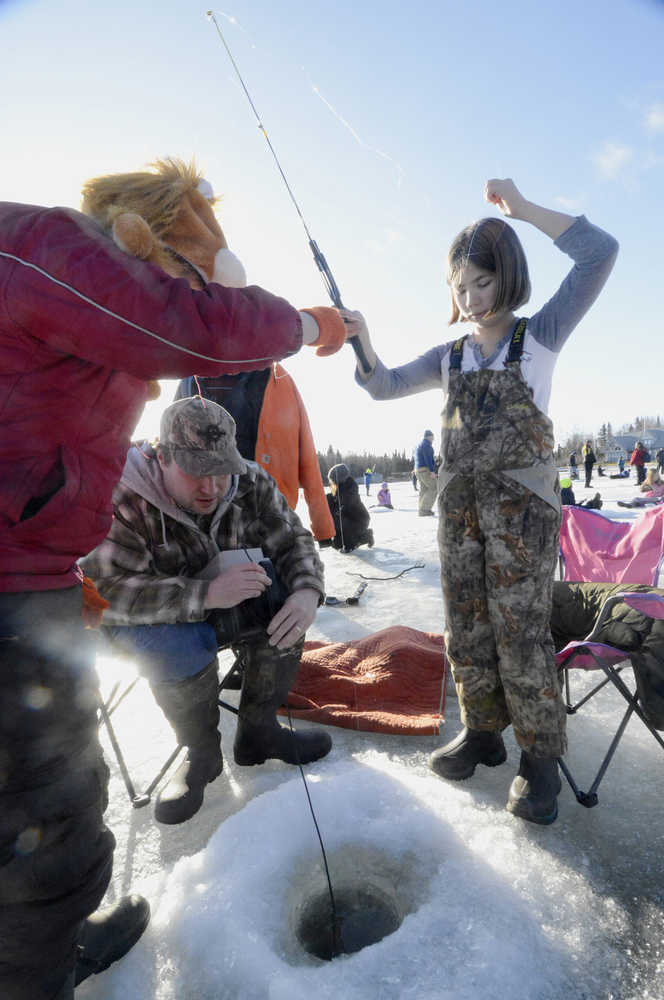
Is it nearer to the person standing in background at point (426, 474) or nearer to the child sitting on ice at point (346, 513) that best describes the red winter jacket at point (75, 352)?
the child sitting on ice at point (346, 513)

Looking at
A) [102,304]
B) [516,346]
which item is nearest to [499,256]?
[516,346]

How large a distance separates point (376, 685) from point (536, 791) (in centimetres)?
104

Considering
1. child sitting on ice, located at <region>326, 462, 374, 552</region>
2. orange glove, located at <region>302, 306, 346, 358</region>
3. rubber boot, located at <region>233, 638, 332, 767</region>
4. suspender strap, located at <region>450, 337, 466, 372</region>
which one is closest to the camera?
orange glove, located at <region>302, 306, 346, 358</region>

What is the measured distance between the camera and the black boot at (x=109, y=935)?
124 centimetres

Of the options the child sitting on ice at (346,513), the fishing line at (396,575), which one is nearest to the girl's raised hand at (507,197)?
the fishing line at (396,575)

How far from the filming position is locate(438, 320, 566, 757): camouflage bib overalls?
1717mm

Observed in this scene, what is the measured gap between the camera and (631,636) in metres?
1.76

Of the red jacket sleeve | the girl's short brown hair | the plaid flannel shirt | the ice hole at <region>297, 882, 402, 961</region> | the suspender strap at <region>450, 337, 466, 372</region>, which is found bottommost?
the ice hole at <region>297, 882, 402, 961</region>

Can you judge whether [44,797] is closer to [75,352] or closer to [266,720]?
[75,352]

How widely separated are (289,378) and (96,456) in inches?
92.4

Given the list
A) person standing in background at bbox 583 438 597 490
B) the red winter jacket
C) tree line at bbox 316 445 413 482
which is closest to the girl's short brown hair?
the red winter jacket

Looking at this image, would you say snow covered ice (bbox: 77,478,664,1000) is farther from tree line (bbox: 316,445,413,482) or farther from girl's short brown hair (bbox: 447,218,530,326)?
tree line (bbox: 316,445,413,482)

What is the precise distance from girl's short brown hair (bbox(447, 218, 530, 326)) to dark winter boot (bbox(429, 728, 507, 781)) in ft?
5.24

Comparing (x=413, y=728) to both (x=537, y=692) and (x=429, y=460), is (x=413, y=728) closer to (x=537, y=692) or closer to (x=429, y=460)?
(x=537, y=692)
